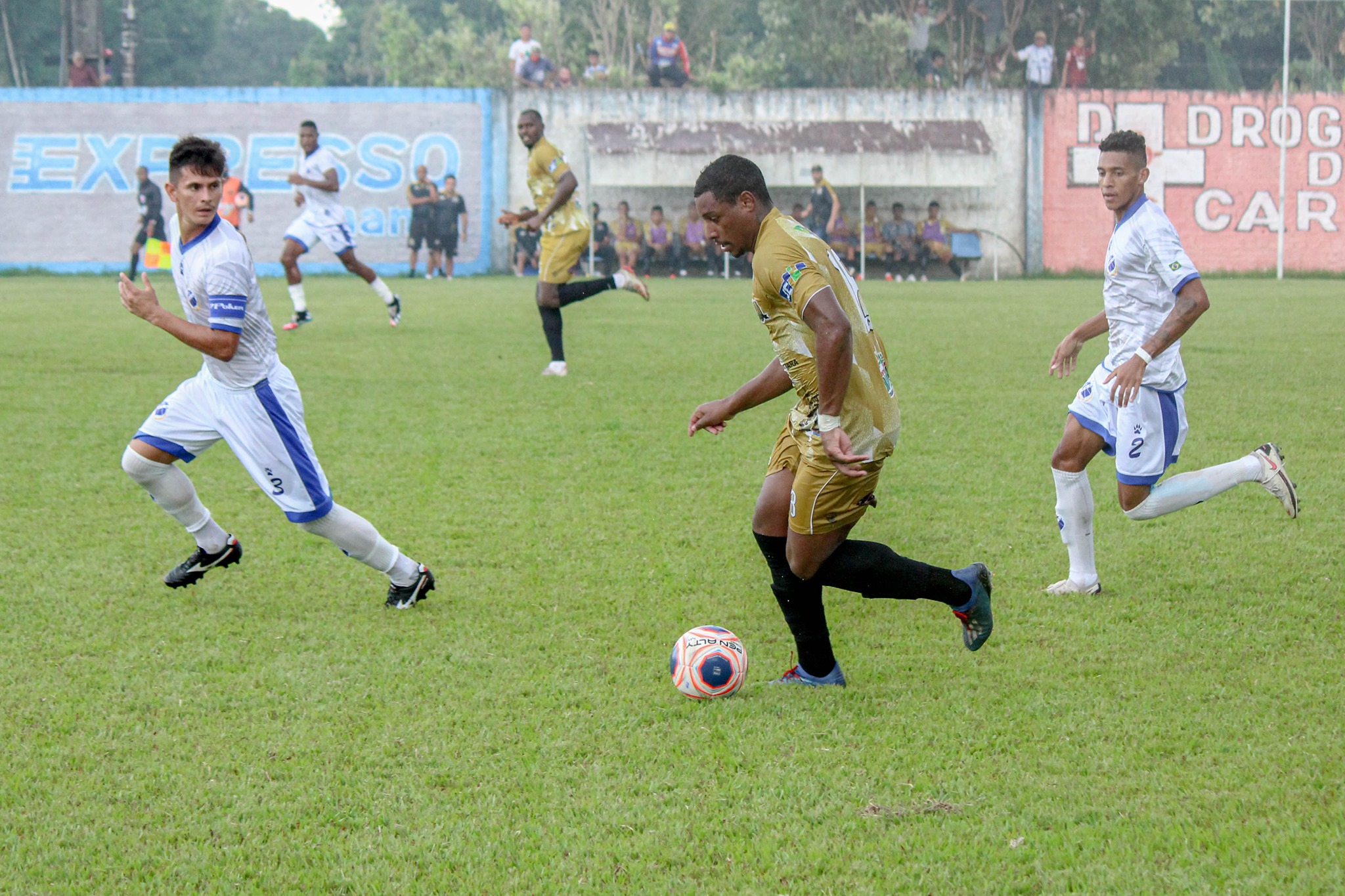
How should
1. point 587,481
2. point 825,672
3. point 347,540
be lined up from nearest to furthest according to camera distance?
point 825,672
point 347,540
point 587,481

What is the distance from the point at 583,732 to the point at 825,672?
0.89m

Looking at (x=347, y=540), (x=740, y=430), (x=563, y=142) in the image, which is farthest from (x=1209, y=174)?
(x=347, y=540)

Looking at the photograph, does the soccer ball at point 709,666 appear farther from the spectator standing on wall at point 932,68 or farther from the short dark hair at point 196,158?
the spectator standing on wall at point 932,68

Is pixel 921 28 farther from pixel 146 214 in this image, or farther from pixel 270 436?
pixel 270 436

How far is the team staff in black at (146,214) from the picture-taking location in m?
25.3

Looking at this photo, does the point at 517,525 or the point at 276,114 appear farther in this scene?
the point at 276,114

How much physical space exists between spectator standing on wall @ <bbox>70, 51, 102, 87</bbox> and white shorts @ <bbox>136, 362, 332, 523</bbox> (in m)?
26.8

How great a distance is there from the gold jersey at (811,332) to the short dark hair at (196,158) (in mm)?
2292

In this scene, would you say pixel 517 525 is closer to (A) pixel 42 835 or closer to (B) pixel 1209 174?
(A) pixel 42 835

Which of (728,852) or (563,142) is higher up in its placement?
(563,142)

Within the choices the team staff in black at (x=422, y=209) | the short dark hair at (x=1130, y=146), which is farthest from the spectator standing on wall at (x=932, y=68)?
the short dark hair at (x=1130, y=146)

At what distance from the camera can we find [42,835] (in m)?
3.38

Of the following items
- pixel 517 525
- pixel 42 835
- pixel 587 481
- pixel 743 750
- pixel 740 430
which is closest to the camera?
pixel 42 835

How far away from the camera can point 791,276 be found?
391 centimetres
